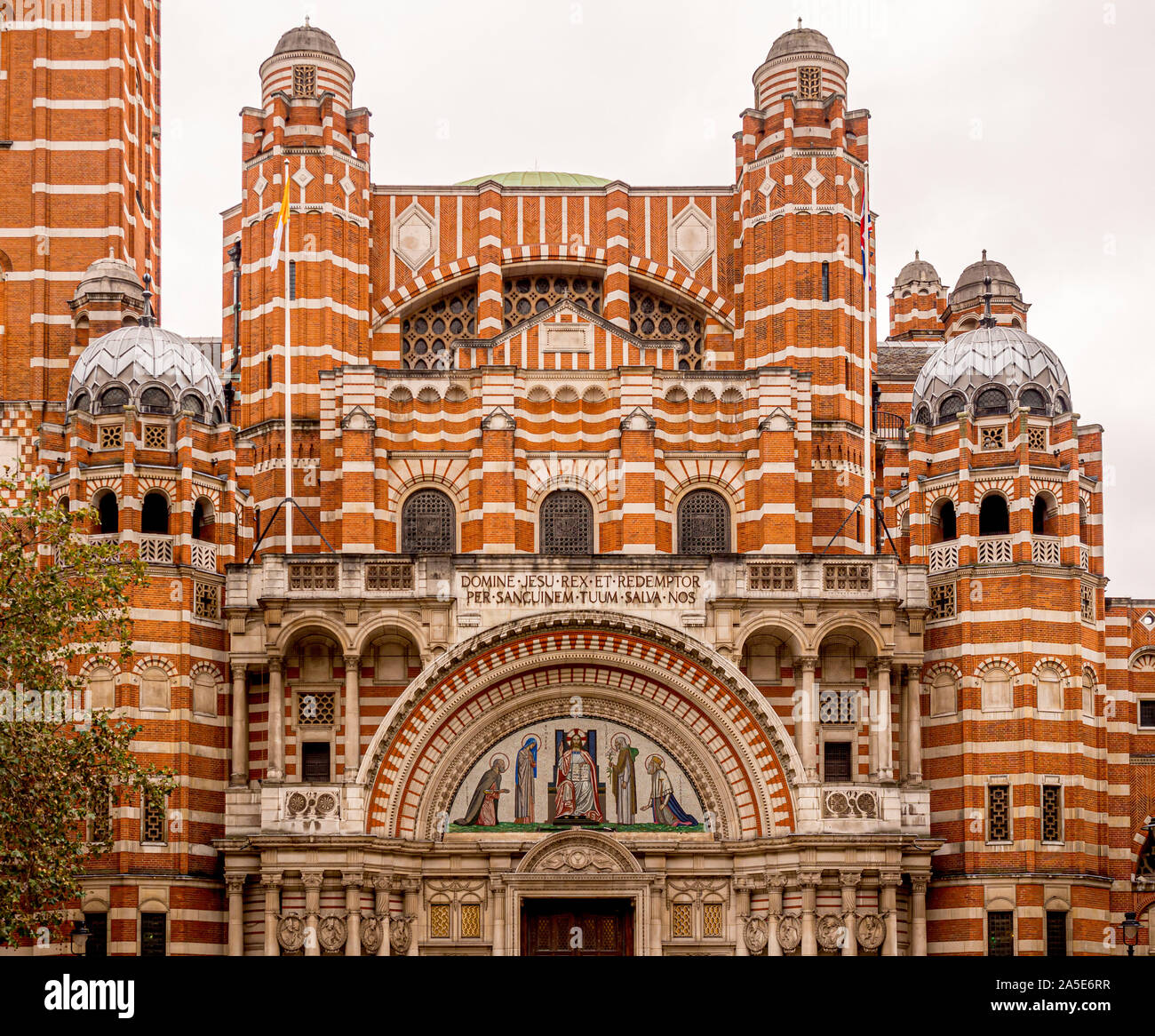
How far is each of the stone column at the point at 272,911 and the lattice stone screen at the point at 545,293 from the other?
19.6 m

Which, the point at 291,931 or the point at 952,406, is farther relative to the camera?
the point at 952,406

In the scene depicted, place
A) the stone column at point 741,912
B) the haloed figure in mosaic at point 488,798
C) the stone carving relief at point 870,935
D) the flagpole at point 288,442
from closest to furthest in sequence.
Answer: the stone carving relief at point 870,935 → the stone column at point 741,912 → the haloed figure in mosaic at point 488,798 → the flagpole at point 288,442

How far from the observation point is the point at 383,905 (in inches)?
2109

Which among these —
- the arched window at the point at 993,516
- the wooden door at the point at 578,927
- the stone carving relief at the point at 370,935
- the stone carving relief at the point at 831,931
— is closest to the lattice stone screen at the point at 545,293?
the arched window at the point at 993,516

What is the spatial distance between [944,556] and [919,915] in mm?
9771

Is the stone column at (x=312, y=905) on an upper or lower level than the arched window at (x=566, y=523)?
lower

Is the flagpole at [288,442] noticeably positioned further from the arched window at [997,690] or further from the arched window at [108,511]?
the arched window at [997,690]

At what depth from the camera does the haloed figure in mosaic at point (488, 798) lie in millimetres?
55094

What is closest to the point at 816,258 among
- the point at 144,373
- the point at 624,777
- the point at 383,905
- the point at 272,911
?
the point at 624,777

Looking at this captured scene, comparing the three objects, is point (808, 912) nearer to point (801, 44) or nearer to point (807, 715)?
point (807, 715)

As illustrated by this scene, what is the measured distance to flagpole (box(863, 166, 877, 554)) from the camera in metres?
58.1

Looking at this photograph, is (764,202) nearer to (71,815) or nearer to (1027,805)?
(1027,805)

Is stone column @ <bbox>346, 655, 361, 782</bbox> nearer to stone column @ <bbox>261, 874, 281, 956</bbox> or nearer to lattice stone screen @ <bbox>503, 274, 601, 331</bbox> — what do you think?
stone column @ <bbox>261, 874, 281, 956</bbox>

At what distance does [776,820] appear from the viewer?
54.2m
